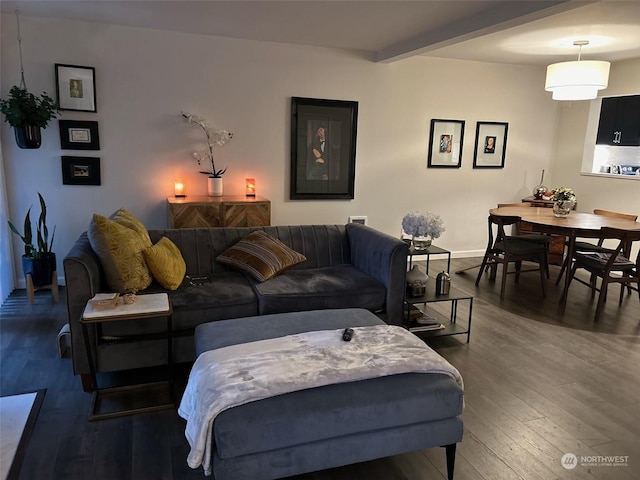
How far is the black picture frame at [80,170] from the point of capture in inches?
170

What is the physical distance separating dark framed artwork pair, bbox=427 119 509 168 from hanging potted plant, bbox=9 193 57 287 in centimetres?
423

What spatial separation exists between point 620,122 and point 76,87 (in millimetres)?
6068

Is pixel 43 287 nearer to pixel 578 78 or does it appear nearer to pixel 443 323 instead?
pixel 443 323

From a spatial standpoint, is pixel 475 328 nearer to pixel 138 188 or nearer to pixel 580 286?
pixel 580 286

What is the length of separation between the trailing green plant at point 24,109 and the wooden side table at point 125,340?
7.18 ft

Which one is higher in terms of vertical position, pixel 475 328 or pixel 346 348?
pixel 346 348

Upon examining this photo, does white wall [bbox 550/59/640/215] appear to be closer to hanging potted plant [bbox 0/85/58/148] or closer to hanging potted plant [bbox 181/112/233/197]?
hanging potted plant [bbox 181/112/233/197]

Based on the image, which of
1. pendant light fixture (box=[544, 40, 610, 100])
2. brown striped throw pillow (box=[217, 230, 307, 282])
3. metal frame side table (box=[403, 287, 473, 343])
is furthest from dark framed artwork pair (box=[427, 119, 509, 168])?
brown striped throw pillow (box=[217, 230, 307, 282])

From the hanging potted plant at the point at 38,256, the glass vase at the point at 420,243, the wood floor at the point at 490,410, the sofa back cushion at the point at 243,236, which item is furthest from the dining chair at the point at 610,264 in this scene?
the hanging potted plant at the point at 38,256

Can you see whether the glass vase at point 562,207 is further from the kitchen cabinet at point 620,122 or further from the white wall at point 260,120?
the kitchen cabinet at point 620,122

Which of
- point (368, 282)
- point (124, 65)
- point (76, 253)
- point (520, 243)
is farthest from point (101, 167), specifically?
point (520, 243)

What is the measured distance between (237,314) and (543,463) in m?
1.85

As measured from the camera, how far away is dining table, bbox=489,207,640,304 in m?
4.08

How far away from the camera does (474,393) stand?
274 centimetres
